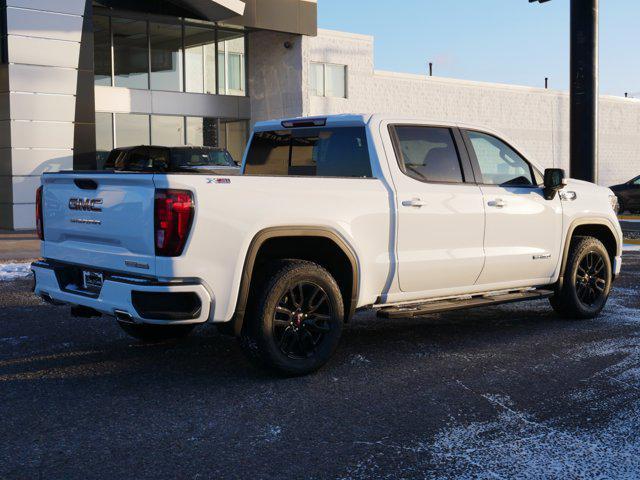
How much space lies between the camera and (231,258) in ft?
18.6

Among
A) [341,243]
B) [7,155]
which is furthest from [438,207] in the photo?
[7,155]

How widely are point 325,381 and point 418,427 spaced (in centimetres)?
123

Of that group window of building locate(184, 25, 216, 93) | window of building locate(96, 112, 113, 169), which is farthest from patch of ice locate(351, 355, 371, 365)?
window of building locate(184, 25, 216, 93)

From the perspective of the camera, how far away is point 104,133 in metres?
27.5

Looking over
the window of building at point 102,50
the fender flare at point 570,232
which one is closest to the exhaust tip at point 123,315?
the fender flare at point 570,232

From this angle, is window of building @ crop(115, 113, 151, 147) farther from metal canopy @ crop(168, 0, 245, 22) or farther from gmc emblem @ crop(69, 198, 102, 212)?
gmc emblem @ crop(69, 198, 102, 212)

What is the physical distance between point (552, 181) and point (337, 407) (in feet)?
11.7

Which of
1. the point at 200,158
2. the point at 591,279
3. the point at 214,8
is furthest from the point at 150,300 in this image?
the point at 214,8

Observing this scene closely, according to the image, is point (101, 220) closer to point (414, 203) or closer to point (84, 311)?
point (84, 311)

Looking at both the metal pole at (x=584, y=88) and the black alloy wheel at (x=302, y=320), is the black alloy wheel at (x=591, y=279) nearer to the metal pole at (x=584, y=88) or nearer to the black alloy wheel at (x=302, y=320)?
the black alloy wheel at (x=302, y=320)

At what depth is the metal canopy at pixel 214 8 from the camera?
25250 millimetres

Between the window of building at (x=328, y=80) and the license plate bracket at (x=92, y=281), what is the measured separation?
1106 inches

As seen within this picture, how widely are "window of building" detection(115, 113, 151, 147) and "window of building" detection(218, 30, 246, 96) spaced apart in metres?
3.49

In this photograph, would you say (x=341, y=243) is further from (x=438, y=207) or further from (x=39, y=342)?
(x=39, y=342)
